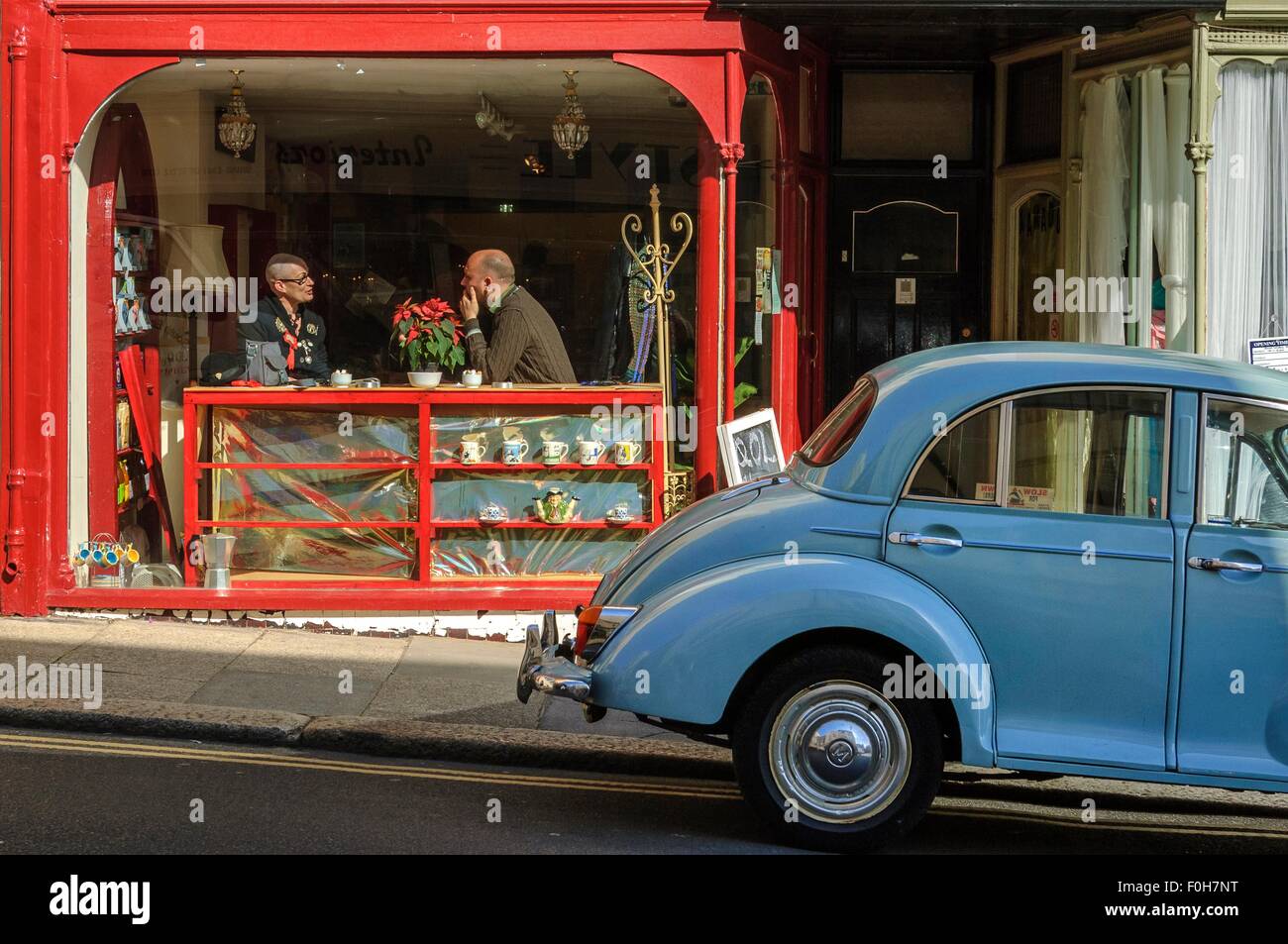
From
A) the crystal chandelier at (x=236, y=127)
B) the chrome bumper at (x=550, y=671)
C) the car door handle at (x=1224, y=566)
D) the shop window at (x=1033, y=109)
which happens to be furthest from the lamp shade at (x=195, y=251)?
the car door handle at (x=1224, y=566)

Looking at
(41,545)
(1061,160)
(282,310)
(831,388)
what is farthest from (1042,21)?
(41,545)

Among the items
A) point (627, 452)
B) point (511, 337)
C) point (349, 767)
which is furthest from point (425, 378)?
point (349, 767)

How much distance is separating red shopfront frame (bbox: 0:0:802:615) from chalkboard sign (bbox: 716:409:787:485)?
1.71m

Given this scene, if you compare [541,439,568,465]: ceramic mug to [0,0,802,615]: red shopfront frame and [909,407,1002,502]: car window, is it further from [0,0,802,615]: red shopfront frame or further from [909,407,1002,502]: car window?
[909,407,1002,502]: car window

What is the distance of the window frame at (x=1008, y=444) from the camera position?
18.1ft

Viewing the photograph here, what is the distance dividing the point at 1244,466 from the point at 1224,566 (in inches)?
15.3

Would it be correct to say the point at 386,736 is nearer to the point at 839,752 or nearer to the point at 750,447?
the point at 839,752

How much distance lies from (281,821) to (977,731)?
264 centimetres

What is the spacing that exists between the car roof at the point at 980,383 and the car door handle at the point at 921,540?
0.14 metres

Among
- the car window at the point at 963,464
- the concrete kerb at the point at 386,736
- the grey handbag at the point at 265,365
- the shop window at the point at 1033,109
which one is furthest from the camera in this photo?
the shop window at the point at 1033,109

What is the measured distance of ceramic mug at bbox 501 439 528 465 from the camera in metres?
9.84

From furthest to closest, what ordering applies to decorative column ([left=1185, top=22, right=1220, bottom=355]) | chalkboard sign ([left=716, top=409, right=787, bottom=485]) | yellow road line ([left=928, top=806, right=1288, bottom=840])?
chalkboard sign ([left=716, top=409, right=787, bottom=485])
decorative column ([left=1185, top=22, right=1220, bottom=355])
yellow road line ([left=928, top=806, right=1288, bottom=840])

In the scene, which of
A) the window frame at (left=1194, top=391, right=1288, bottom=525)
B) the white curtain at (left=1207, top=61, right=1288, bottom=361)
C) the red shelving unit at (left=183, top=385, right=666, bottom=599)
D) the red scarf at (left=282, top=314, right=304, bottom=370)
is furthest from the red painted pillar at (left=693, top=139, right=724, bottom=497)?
the window frame at (left=1194, top=391, right=1288, bottom=525)

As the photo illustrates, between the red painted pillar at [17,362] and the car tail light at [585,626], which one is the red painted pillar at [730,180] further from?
the red painted pillar at [17,362]
